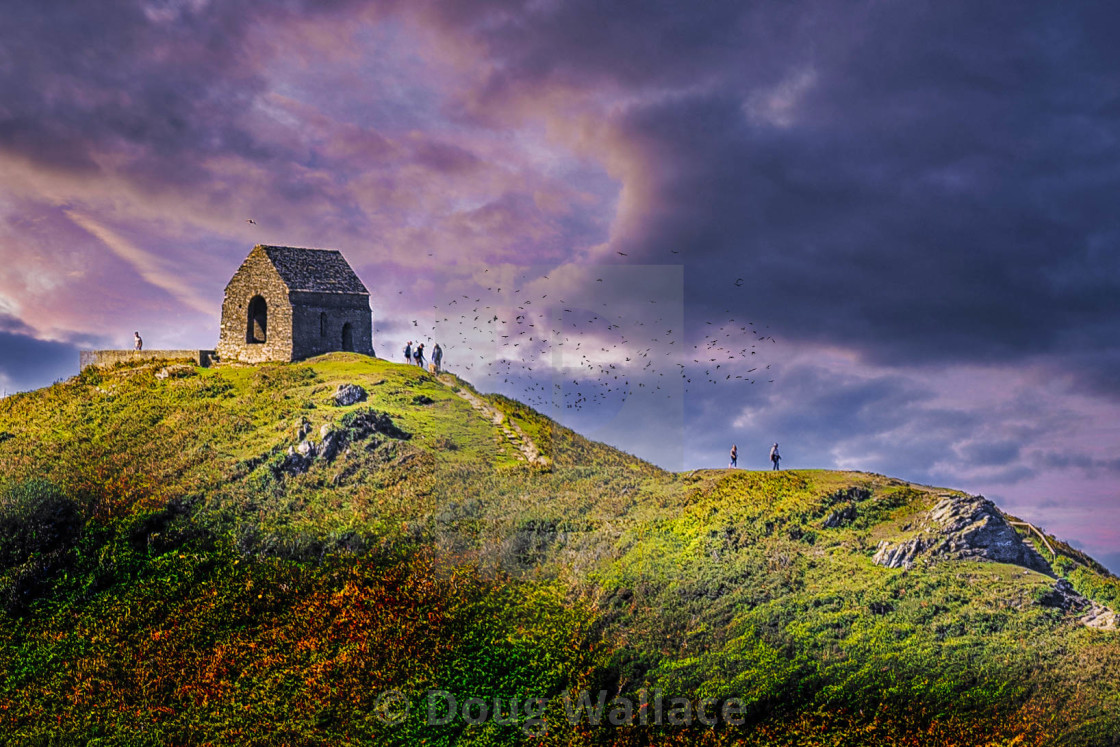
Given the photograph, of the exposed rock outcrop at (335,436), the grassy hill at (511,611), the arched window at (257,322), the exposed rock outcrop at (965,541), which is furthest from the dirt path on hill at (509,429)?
the exposed rock outcrop at (965,541)

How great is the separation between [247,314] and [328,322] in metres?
4.74

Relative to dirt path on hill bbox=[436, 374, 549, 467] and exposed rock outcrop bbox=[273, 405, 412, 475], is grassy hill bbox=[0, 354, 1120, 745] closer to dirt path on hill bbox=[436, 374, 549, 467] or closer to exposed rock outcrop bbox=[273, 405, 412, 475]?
exposed rock outcrop bbox=[273, 405, 412, 475]

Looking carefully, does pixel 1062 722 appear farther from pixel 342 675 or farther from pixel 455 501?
pixel 455 501

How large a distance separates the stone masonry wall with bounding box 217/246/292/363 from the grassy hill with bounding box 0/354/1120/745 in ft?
47.7

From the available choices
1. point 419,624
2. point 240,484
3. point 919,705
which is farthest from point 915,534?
point 240,484

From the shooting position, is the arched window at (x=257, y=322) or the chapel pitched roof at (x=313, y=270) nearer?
the chapel pitched roof at (x=313, y=270)

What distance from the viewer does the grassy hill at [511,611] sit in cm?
1523

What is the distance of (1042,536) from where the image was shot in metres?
21.7

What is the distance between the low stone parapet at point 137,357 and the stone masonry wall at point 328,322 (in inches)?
237

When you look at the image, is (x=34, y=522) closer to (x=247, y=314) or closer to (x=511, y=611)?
(x=511, y=611)

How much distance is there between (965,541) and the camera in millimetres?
18188

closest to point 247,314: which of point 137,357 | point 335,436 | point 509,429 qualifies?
point 137,357

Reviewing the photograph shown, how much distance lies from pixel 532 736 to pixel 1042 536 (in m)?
15.0

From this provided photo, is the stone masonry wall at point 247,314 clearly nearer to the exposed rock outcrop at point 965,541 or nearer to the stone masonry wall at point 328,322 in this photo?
the stone masonry wall at point 328,322
